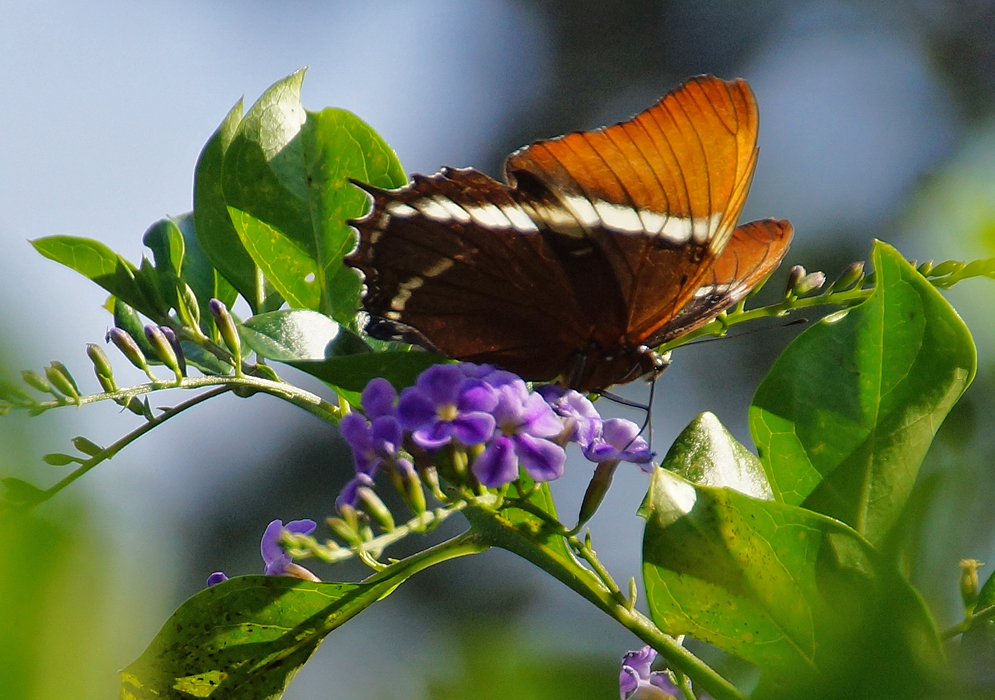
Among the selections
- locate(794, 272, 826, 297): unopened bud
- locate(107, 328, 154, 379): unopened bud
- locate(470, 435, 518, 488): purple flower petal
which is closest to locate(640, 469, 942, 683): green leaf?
locate(470, 435, 518, 488): purple flower petal

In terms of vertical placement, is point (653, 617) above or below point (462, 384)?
below

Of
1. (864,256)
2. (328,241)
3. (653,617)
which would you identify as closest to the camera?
(653,617)

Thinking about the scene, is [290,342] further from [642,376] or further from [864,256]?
[864,256]

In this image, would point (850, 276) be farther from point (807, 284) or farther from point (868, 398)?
point (868, 398)

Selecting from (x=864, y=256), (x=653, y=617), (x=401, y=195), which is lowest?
(x=864, y=256)

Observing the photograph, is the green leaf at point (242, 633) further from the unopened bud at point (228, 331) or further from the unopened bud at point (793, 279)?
the unopened bud at point (793, 279)

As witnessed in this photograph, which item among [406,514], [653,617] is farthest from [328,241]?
[406,514]

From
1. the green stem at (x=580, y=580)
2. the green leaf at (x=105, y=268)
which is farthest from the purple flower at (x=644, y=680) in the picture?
the green leaf at (x=105, y=268)
